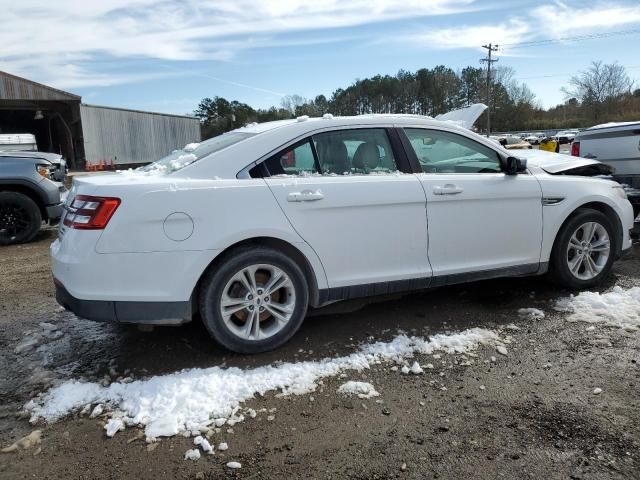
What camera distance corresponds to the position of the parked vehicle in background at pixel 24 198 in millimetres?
7945

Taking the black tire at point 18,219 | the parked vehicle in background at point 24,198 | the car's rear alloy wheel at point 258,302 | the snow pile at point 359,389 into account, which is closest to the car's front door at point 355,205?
the car's rear alloy wheel at point 258,302

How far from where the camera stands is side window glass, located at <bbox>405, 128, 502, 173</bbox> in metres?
4.20

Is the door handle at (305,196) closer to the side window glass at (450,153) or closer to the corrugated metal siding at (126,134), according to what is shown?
the side window glass at (450,153)

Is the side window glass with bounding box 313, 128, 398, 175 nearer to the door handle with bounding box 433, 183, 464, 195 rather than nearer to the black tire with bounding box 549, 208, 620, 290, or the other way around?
the door handle with bounding box 433, 183, 464, 195

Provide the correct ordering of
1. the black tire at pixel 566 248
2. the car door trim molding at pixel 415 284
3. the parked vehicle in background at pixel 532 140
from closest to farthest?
1. the car door trim molding at pixel 415 284
2. the black tire at pixel 566 248
3. the parked vehicle in background at pixel 532 140

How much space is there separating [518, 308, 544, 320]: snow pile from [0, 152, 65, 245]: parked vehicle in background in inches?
272

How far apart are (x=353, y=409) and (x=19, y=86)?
97.6ft

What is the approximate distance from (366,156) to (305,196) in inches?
27.3

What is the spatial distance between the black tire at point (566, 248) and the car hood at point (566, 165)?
503mm

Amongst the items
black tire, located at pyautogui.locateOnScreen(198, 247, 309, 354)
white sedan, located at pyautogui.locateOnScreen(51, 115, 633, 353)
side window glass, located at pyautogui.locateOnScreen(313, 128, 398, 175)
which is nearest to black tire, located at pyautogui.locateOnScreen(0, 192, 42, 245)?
white sedan, located at pyautogui.locateOnScreen(51, 115, 633, 353)

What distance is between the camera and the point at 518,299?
187 inches

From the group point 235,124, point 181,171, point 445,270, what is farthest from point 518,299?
point 235,124

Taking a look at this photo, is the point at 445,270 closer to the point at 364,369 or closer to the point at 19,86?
the point at 364,369

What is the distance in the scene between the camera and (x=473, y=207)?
13.9 ft
